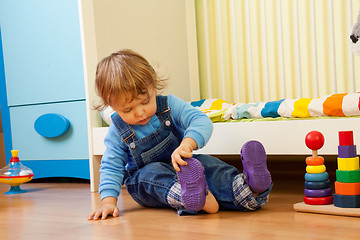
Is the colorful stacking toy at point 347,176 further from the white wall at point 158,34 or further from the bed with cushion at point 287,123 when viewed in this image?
the white wall at point 158,34

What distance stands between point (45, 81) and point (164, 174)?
84 cm

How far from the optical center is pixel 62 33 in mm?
1659

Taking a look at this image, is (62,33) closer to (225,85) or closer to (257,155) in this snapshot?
(225,85)

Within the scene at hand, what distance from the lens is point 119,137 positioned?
1141mm

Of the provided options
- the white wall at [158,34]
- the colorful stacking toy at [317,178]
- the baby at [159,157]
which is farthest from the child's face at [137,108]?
the white wall at [158,34]

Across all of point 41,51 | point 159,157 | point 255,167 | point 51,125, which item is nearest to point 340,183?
point 255,167

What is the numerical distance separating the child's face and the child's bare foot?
0.75ft

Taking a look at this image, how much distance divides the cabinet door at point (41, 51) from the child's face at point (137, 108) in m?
0.60

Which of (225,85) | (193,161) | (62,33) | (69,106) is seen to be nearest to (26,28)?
(62,33)

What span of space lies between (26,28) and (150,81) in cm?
90

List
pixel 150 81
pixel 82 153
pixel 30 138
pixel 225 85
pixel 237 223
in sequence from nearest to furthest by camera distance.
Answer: pixel 237 223, pixel 150 81, pixel 82 153, pixel 30 138, pixel 225 85

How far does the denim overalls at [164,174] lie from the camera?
1.02 meters

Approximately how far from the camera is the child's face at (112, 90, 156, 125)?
1033 millimetres

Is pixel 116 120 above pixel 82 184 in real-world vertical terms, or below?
above
